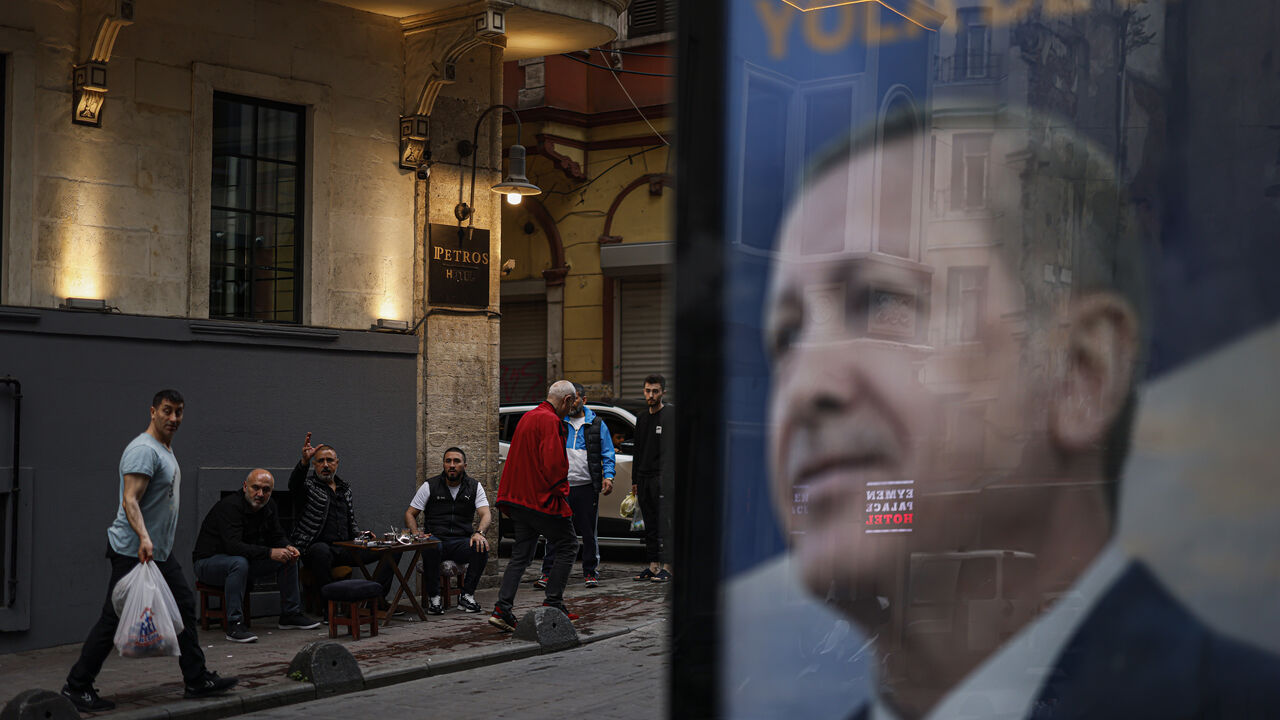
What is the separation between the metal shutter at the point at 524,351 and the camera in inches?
1002

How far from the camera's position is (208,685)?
838 cm

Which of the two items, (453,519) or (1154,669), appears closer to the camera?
(1154,669)

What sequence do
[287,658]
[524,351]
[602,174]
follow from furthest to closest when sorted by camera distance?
[524,351]
[602,174]
[287,658]

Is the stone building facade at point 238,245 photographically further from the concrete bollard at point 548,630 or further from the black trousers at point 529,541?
the concrete bollard at point 548,630

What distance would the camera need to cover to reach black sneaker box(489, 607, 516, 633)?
1093 cm

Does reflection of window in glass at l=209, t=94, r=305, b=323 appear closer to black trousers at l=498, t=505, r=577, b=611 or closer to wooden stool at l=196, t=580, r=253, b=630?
wooden stool at l=196, t=580, r=253, b=630

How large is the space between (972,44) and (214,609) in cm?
1040

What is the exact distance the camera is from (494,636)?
35.4 ft

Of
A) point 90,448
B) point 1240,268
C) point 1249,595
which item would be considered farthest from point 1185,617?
point 90,448

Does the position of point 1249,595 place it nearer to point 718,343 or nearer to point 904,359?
point 904,359

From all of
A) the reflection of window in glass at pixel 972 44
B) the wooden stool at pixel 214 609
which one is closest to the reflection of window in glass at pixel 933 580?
the reflection of window in glass at pixel 972 44

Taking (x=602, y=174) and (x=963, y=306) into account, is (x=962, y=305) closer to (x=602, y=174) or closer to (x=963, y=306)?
(x=963, y=306)

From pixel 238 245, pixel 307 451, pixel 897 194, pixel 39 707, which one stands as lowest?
pixel 39 707

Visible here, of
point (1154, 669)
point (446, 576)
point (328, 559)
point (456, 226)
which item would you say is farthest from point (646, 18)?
point (1154, 669)
